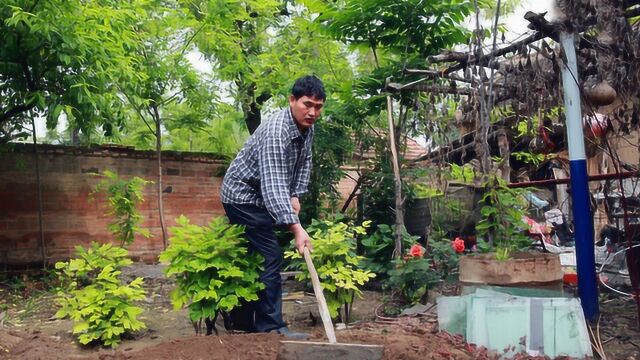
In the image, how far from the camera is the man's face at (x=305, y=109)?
3561 millimetres

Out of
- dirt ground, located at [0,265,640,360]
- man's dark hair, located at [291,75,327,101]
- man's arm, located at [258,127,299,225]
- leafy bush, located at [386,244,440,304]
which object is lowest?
dirt ground, located at [0,265,640,360]

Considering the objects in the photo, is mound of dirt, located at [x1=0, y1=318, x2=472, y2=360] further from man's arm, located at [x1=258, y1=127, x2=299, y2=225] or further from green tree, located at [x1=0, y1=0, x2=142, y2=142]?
green tree, located at [x1=0, y1=0, x2=142, y2=142]

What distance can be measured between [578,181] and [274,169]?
79.2 inches

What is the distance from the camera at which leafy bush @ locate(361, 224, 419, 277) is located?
563 cm

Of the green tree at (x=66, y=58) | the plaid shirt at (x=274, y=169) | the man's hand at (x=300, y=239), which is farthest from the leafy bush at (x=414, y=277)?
the green tree at (x=66, y=58)

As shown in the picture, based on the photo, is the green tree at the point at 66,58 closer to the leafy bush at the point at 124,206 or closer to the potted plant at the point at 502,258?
the leafy bush at the point at 124,206

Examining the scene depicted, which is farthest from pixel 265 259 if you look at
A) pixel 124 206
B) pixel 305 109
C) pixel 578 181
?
pixel 124 206

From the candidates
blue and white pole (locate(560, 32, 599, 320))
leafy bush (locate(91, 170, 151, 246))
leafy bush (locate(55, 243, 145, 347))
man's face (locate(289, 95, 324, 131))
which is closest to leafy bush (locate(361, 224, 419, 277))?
blue and white pole (locate(560, 32, 599, 320))

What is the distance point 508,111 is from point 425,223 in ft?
7.17

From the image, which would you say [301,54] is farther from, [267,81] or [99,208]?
[99,208]

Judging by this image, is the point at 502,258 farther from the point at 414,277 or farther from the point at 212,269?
the point at 212,269

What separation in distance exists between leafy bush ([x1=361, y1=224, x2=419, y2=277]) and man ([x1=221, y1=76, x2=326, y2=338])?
2.00m

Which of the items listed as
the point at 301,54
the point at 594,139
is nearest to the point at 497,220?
the point at 594,139

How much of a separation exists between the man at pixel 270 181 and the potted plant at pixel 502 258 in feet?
4.10
